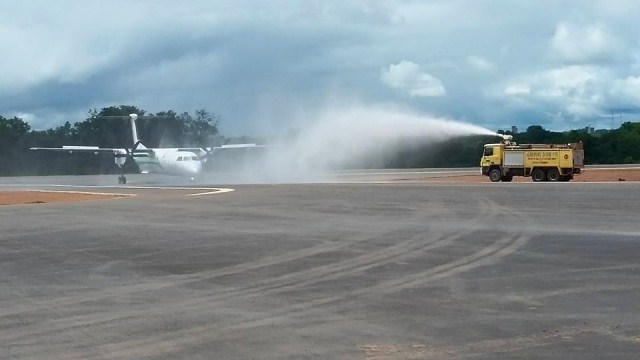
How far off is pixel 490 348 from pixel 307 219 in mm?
15822

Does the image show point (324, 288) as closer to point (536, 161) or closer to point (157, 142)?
Answer: point (536, 161)

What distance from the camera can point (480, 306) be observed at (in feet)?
31.5

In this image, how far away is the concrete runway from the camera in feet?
25.4

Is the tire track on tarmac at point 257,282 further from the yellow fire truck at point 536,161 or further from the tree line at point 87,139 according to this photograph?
the tree line at point 87,139

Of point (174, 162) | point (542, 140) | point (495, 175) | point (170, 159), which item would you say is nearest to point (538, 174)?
point (495, 175)

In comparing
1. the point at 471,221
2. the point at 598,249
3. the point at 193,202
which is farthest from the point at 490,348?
the point at 193,202

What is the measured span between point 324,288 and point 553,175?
43634 millimetres

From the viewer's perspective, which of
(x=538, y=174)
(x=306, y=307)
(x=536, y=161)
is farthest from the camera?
(x=538, y=174)

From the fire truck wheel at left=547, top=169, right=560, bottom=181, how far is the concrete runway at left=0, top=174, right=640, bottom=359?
99.7ft

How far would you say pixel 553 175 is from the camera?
5203 centimetres

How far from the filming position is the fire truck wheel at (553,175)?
51.9m

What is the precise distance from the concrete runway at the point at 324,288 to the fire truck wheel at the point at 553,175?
30.4 m

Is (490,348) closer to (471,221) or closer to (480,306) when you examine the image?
(480,306)

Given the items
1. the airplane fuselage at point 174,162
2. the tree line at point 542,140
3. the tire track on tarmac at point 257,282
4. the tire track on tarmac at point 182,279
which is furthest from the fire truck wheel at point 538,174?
the tree line at point 542,140
